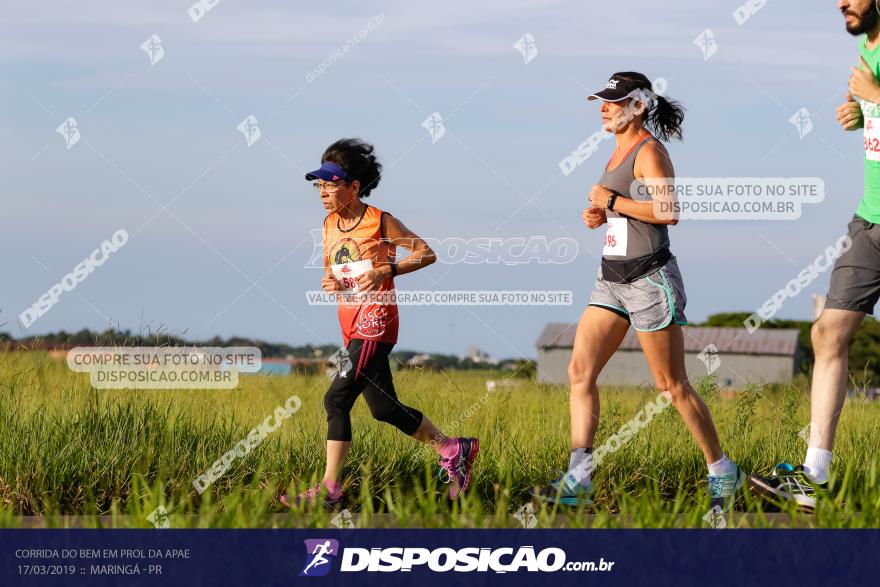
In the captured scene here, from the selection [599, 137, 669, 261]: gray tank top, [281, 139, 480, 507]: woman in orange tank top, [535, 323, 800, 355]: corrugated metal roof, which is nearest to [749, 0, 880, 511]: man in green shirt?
[599, 137, 669, 261]: gray tank top

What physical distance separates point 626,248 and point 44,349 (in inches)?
157

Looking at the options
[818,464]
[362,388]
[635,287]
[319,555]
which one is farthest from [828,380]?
[319,555]

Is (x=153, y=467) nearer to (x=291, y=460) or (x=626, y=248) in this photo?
(x=291, y=460)

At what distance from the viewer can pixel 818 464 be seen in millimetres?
5965

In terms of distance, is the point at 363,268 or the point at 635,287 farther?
the point at 363,268

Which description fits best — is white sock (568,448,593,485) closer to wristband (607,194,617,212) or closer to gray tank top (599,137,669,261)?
gray tank top (599,137,669,261)

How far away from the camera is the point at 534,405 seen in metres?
7.91

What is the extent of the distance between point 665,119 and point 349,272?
6.44ft

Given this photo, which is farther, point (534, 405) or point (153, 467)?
point (534, 405)

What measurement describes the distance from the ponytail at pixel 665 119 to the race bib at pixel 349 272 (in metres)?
1.76

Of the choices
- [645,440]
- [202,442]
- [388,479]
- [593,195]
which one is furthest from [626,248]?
[202,442]

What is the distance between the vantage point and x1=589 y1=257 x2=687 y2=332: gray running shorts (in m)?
5.78

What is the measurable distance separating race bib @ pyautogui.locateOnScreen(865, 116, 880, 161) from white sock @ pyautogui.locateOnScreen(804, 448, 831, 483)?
5.31 ft

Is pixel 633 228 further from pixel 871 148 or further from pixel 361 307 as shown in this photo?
pixel 361 307
